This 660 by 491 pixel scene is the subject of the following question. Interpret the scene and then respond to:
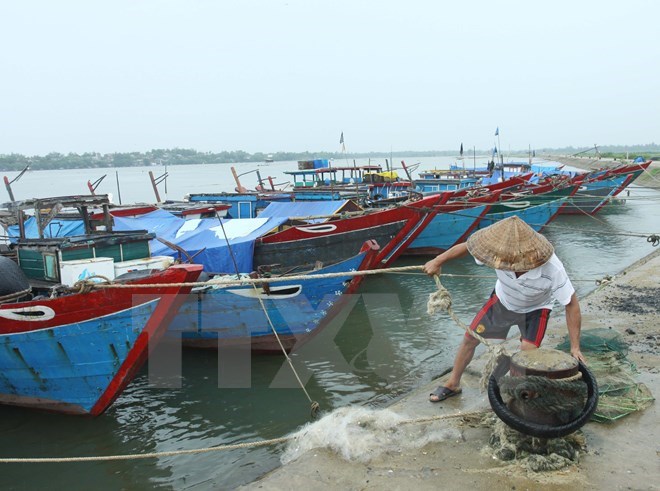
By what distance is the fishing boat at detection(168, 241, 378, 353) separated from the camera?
8195 millimetres

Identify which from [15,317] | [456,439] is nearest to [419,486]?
[456,439]

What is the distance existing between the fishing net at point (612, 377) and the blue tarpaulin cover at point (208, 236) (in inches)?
254

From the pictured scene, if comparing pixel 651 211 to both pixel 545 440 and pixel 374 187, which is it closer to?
pixel 374 187

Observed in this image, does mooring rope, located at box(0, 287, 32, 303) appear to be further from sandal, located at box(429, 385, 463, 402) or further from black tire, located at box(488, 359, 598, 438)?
black tire, located at box(488, 359, 598, 438)

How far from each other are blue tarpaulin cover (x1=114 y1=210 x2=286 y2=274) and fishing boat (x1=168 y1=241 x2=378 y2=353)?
64.0 inches

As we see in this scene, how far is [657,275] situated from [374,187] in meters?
15.0

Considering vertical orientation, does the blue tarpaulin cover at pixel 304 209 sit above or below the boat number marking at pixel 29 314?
above

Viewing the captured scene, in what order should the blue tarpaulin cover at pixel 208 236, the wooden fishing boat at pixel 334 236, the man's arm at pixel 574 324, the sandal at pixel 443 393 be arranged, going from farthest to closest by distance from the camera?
the wooden fishing boat at pixel 334 236 → the blue tarpaulin cover at pixel 208 236 → the sandal at pixel 443 393 → the man's arm at pixel 574 324

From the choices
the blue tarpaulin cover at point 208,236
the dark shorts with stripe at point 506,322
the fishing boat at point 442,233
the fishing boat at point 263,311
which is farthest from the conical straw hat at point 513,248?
the fishing boat at point 442,233

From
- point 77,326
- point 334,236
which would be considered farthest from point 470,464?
point 334,236

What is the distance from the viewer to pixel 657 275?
36.7ft

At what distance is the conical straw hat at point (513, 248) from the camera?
4004 mm

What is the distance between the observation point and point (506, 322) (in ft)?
14.9

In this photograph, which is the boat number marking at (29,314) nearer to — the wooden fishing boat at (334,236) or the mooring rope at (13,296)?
the mooring rope at (13,296)
